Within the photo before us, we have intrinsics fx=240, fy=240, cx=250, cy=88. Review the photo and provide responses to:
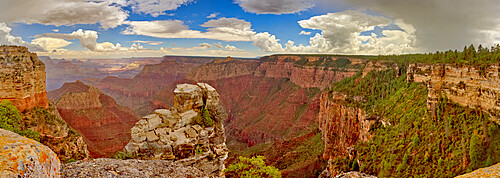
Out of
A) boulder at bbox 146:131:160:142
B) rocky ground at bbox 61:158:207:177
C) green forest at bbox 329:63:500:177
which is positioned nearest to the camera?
rocky ground at bbox 61:158:207:177

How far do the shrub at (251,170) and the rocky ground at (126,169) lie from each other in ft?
11.8

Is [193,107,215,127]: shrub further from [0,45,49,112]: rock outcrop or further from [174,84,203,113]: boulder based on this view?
[0,45,49,112]: rock outcrop

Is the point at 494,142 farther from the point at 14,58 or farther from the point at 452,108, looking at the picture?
the point at 14,58

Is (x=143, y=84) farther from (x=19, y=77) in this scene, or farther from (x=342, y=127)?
(x=342, y=127)

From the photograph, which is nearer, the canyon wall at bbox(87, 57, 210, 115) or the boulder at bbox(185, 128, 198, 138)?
the boulder at bbox(185, 128, 198, 138)

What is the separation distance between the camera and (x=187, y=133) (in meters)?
19.6

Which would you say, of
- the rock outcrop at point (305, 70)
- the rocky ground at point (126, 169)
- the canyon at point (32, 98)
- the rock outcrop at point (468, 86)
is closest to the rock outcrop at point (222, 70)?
the rock outcrop at point (305, 70)

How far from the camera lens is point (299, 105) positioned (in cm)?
10406

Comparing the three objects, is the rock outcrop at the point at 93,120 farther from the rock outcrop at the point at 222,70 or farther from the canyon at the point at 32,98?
the rock outcrop at the point at 222,70

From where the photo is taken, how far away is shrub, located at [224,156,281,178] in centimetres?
1864

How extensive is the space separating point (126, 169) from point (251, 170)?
8.86 m

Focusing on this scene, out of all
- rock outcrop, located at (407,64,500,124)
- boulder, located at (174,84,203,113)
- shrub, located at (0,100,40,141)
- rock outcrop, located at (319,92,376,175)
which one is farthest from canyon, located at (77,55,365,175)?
shrub, located at (0,100,40,141)

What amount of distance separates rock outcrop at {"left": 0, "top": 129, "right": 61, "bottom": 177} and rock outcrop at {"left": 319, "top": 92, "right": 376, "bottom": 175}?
116ft

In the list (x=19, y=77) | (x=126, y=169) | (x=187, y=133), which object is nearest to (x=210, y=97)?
(x=187, y=133)
